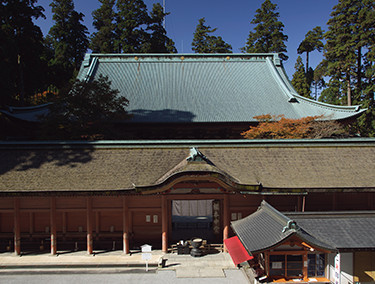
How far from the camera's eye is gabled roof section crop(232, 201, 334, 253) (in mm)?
8265

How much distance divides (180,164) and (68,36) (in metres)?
38.3

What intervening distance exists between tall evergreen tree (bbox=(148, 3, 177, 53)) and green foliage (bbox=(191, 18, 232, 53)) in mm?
7711

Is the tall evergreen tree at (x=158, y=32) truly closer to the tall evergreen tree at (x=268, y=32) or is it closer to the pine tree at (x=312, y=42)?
the tall evergreen tree at (x=268, y=32)

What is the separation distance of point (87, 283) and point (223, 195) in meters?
6.51

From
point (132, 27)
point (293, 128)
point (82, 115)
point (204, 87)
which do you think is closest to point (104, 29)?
point (132, 27)

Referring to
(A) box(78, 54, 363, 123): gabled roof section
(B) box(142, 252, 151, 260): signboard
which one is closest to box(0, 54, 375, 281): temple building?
(B) box(142, 252, 151, 260): signboard

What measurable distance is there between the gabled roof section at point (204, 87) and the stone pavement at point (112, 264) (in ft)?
34.6

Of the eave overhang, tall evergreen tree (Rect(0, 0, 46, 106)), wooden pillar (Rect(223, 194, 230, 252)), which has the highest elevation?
tall evergreen tree (Rect(0, 0, 46, 106))

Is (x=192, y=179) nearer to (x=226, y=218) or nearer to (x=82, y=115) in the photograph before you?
(x=226, y=218)

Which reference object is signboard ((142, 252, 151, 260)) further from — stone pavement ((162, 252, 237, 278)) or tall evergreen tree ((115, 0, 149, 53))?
tall evergreen tree ((115, 0, 149, 53))

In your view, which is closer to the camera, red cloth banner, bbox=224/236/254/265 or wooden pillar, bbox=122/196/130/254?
red cloth banner, bbox=224/236/254/265

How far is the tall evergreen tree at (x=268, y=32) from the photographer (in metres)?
48.3

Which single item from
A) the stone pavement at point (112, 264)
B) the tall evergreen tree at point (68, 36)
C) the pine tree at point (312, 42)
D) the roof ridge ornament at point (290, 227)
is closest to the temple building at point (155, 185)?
the stone pavement at point (112, 264)

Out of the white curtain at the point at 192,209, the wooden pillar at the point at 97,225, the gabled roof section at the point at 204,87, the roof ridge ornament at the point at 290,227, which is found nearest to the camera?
the roof ridge ornament at the point at 290,227
